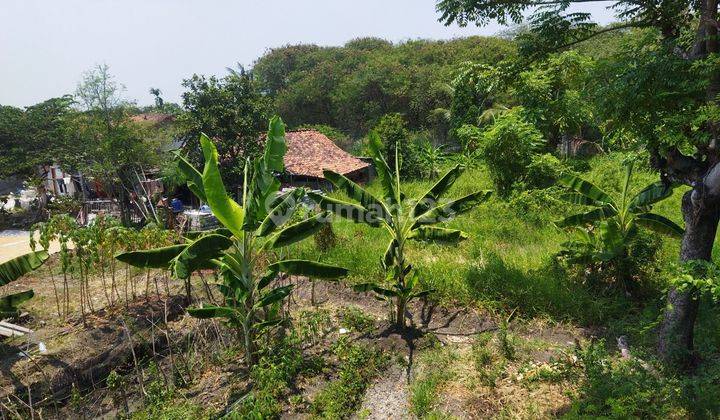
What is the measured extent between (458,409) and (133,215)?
16.0 m

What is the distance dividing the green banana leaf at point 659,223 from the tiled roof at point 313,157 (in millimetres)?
11447

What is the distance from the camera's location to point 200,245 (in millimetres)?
4352

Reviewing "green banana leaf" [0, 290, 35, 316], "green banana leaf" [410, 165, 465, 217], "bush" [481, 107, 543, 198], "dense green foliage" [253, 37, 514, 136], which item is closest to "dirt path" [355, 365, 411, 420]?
"green banana leaf" [410, 165, 465, 217]

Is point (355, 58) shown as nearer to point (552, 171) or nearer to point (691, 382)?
point (552, 171)

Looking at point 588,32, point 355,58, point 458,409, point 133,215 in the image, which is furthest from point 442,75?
point 458,409

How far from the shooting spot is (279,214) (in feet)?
16.8

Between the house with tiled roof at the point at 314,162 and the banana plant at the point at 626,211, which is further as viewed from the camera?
the house with tiled roof at the point at 314,162

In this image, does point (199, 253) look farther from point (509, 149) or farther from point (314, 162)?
point (314, 162)

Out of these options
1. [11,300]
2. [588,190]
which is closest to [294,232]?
[11,300]

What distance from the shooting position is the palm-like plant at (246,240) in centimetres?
445

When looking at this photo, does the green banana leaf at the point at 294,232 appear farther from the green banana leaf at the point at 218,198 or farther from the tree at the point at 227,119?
the tree at the point at 227,119

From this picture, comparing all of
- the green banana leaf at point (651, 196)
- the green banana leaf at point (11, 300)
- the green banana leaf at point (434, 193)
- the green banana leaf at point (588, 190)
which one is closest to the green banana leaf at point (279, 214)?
the green banana leaf at point (434, 193)

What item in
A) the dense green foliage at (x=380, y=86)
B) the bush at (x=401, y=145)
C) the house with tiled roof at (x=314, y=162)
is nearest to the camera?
the house with tiled roof at (x=314, y=162)

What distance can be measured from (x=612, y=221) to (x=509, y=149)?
5107 mm
